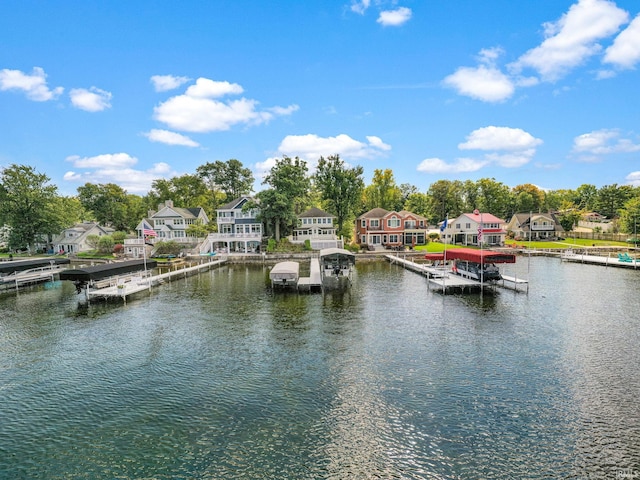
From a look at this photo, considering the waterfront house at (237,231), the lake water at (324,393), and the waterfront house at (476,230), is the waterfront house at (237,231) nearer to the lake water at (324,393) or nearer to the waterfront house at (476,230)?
the waterfront house at (476,230)

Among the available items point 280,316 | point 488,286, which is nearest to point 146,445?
point 280,316

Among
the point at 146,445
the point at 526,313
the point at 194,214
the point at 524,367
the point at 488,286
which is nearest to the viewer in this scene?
the point at 146,445

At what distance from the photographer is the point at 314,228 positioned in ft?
221

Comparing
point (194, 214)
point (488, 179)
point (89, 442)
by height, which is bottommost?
point (89, 442)

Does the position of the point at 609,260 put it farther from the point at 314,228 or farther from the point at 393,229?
the point at 314,228

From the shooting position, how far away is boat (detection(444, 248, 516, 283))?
3272cm

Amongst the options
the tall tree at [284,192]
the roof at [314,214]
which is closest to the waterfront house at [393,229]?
the roof at [314,214]

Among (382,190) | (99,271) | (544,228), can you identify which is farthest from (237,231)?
(544,228)

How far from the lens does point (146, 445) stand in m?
11.4

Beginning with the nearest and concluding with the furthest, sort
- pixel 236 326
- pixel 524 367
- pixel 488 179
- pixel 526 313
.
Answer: pixel 524 367 → pixel 236 326 → pixel 526 313 → pixel 488 179

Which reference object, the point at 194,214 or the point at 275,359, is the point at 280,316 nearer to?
the point at 275,359

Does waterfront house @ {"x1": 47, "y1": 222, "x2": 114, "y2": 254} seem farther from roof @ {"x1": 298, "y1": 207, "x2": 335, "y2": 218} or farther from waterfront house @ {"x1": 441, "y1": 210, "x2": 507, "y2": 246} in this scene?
waterfront house @ {"x1": 441, "y1": 210, "x2": 507, "y2": 246}

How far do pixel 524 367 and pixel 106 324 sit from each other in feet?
83.5

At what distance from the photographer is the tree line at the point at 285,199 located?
65.0 metres
